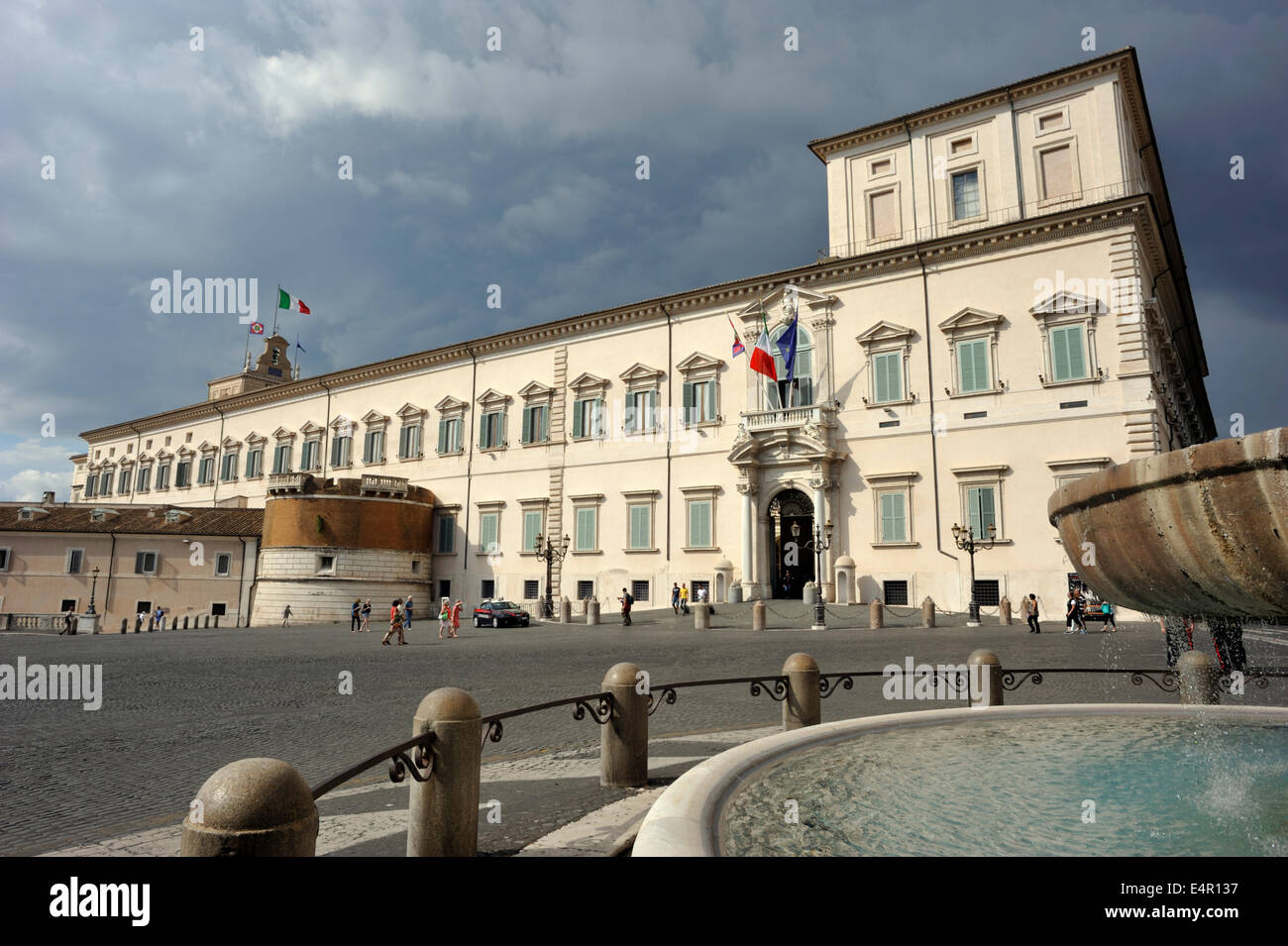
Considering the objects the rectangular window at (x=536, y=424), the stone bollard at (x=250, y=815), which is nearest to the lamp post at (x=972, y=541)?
the rectangular window at (x=536, y=424)

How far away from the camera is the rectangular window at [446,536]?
123ft

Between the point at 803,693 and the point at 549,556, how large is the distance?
25.9m

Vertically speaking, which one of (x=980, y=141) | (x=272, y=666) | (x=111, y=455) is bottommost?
(x=272, y=666)

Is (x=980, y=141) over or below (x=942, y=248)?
over

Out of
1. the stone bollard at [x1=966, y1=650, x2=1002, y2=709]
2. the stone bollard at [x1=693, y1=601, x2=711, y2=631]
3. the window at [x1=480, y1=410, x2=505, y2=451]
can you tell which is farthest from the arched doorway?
the stone bollard at [x1=966, y1=650, x2=1002, y2=709]

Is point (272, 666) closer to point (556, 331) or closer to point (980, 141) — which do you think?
point (556, 331)

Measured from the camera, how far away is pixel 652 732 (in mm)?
8023

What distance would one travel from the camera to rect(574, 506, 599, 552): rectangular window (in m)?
32.9

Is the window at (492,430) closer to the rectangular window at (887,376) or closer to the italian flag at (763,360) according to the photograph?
the italian flag at (763,360)

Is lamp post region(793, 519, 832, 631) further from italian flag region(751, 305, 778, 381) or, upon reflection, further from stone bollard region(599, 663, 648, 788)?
stone bollard region(599, 663, 648, 788)

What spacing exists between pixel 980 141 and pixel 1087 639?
18589mm
